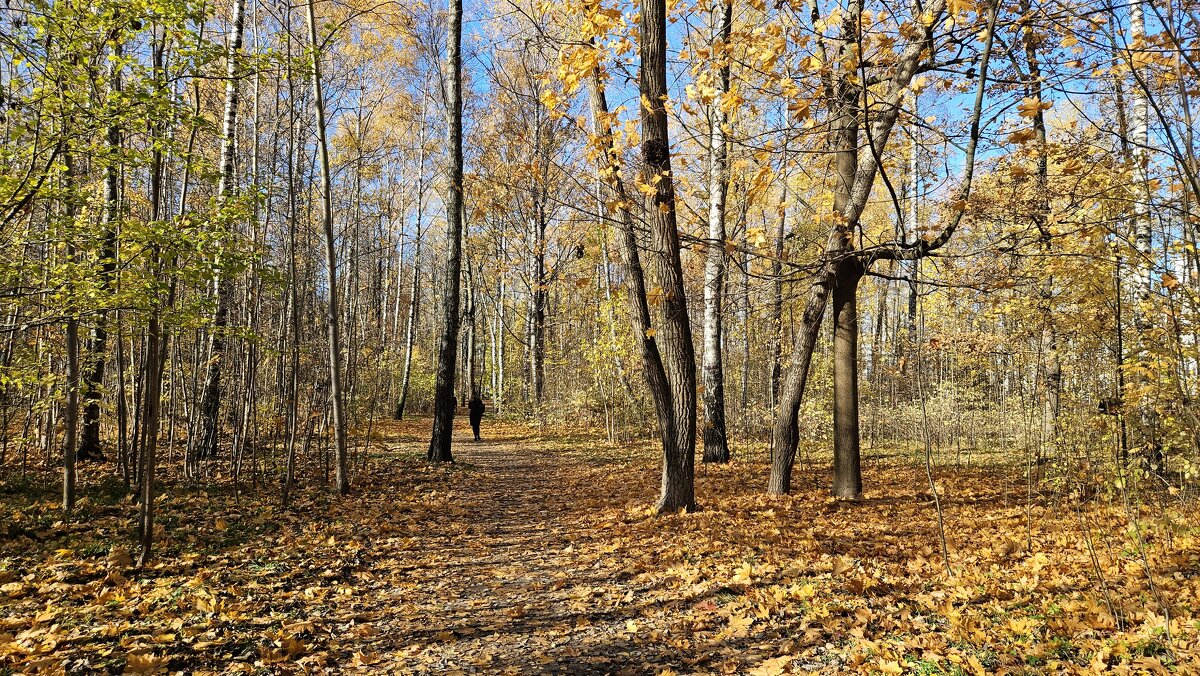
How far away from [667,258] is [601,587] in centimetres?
336

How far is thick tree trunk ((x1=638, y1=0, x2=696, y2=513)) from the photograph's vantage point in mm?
6008

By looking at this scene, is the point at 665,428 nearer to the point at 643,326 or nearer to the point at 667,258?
the point at 643,326

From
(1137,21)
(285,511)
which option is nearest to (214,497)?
(285,511)

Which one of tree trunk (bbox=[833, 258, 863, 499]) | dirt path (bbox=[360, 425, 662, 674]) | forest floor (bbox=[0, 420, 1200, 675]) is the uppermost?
tree trunk (bbox=[833, 258, 863, 499])

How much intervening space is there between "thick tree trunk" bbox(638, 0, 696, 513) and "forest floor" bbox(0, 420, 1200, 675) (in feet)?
1.65

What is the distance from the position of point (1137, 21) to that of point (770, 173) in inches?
265

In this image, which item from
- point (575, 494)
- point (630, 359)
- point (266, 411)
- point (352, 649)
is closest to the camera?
point (352, 649)

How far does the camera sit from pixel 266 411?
10.4 m

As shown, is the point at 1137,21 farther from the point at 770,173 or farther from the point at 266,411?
the point at 266,411

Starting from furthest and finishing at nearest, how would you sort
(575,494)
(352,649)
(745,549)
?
(575,494)
(745,549)
(352,649)

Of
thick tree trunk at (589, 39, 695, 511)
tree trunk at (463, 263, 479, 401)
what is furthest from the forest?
tree trunk at (463, 263, 479, 401)

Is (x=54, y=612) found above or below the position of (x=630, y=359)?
below

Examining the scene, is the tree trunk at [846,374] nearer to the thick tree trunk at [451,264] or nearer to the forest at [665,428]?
the forest at [665,428]

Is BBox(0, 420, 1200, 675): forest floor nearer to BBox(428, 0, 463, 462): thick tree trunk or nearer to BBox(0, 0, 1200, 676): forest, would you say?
BBox(0, 0, 1200, 676): forest
